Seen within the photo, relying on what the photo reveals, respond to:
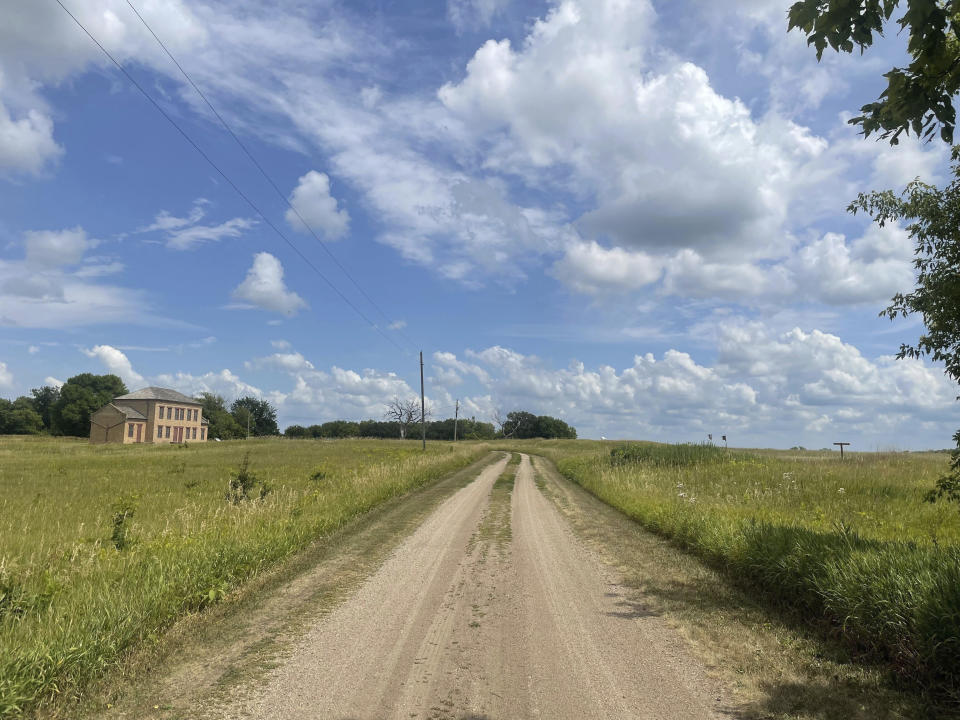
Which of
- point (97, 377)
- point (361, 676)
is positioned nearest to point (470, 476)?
point (361, 676)

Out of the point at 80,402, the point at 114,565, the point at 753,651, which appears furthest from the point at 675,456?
the point at 80,402

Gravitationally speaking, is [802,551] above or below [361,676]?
above

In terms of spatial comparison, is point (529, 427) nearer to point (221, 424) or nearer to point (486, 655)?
point (221, 424)

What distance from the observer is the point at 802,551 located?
25.6 ft

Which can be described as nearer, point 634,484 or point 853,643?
point 853,643

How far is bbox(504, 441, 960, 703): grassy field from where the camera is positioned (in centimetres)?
528

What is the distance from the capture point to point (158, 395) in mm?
101000

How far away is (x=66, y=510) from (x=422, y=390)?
44.4 meters

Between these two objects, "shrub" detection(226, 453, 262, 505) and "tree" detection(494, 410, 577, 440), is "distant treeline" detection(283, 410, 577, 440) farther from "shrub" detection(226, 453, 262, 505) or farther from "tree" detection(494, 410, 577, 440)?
"shrub" detection(226, 453, 262, 505)

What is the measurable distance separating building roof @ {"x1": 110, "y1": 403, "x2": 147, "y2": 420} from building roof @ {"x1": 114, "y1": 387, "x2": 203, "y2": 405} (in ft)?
7.89

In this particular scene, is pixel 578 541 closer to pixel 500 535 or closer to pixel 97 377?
pixel 500 535

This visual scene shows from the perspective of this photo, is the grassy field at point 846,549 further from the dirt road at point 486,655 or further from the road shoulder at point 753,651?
the dirt road at point 486,655

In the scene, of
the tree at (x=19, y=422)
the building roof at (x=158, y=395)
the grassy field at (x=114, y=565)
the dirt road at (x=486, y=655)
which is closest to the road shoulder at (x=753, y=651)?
the dirt road at (x=486, y=655)

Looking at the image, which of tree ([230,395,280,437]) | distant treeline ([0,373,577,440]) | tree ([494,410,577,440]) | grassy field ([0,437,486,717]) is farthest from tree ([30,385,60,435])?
grassy field ([0,437,486,717])
